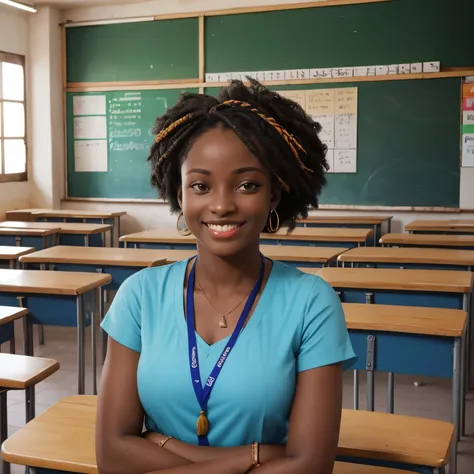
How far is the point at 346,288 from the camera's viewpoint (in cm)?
290

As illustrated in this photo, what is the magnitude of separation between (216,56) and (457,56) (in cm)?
234

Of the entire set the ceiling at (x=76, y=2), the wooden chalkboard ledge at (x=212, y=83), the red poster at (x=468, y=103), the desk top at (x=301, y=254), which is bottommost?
the desk top at (x=301, y=254)

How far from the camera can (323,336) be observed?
1.11 meters

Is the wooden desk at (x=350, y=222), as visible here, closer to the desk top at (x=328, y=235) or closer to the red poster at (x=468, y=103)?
the desk top at (x=328, y=235)

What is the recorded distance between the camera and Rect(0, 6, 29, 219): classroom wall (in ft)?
22.6

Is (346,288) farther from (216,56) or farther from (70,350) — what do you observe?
(216,56)

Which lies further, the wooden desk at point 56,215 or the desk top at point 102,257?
the wooden desk at point 56,215

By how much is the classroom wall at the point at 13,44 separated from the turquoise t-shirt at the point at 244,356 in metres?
6.15

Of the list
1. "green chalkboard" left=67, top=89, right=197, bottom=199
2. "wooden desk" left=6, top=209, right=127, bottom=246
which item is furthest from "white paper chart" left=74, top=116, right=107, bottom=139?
"wooden desk" left=6, top=209, right=127, bottom=246

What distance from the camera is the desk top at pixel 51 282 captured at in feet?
9.41

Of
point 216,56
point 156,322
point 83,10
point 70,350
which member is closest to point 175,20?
point 216,56

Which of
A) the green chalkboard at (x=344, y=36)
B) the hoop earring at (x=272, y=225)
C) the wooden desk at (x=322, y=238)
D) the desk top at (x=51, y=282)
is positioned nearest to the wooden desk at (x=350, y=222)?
the wooden desk at (x=322, y=238)

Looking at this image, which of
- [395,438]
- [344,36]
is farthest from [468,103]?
[395,438]

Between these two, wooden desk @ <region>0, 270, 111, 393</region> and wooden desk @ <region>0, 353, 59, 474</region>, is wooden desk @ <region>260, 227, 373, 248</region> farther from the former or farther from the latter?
wooden desk @ <region>0, 353, 59, 474</region>
